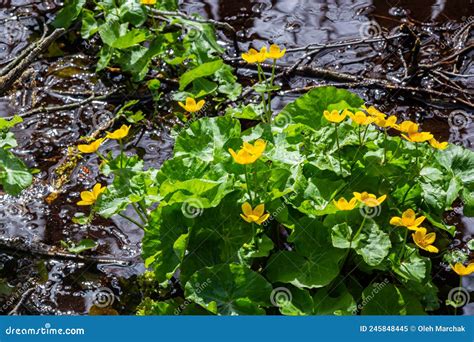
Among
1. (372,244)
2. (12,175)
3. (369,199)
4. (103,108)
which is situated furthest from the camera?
(103,108)

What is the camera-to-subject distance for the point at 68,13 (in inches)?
185

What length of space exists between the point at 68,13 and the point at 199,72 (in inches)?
43.2

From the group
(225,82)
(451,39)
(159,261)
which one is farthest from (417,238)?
(451,39)

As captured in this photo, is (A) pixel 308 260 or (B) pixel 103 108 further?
(B) pixel 103 108

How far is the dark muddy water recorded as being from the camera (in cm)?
346

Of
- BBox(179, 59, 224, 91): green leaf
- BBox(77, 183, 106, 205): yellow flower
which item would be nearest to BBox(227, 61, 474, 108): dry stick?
BBox(179, 59, 224, 91): green leaf

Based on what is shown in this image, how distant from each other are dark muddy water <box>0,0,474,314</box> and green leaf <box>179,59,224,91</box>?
0.29 m

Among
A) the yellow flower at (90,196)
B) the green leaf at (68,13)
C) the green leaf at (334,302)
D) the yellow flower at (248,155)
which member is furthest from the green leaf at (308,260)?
the green leaf at (68,13)

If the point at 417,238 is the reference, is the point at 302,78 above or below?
below

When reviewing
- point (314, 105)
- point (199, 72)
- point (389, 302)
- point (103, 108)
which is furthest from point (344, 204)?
point (103, 108)

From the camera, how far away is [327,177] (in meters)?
3.18

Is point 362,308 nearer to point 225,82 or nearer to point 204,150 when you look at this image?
point 204,150

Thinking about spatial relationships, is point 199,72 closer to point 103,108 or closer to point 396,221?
point 103,108

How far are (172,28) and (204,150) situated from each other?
1.65 metres
